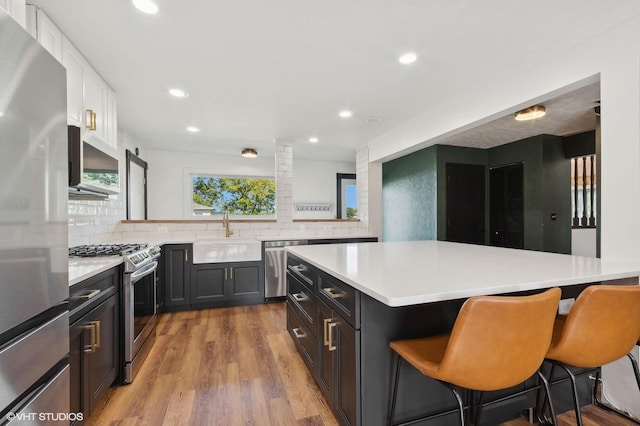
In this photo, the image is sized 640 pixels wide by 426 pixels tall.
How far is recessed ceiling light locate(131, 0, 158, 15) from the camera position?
1581mm

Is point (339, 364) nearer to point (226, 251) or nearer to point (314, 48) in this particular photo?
point (314, 48)

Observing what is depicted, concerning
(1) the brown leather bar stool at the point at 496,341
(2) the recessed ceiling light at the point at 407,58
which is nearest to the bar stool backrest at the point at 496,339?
(1) the brown leather bar stool at the point at 496,341

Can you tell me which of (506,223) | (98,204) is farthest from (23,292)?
(506,223)

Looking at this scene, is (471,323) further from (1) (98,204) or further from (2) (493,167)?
(2) (493,167)

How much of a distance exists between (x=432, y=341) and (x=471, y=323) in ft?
1.29

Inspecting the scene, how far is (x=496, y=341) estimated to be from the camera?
37.6 inches

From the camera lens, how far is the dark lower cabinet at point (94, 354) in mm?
1351

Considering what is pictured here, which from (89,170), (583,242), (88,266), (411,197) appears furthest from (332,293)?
(583,242)

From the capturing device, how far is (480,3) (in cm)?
162

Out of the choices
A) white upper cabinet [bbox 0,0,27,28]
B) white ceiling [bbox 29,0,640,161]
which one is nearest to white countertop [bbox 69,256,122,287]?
white upper cabinet [bbox 0,0,27,28]

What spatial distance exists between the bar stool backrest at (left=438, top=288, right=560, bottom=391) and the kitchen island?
128 mm

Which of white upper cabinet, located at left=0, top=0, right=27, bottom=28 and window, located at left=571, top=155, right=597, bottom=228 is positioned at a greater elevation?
white upper cabinet, located at left=0, top=0, right=27, bottom=28

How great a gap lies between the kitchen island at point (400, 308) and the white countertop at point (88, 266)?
117 cm

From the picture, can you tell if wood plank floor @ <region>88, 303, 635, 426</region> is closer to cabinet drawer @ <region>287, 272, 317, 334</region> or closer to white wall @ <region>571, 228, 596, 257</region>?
cabinet drawer @ <region>287, 272, 317, 334</region>
